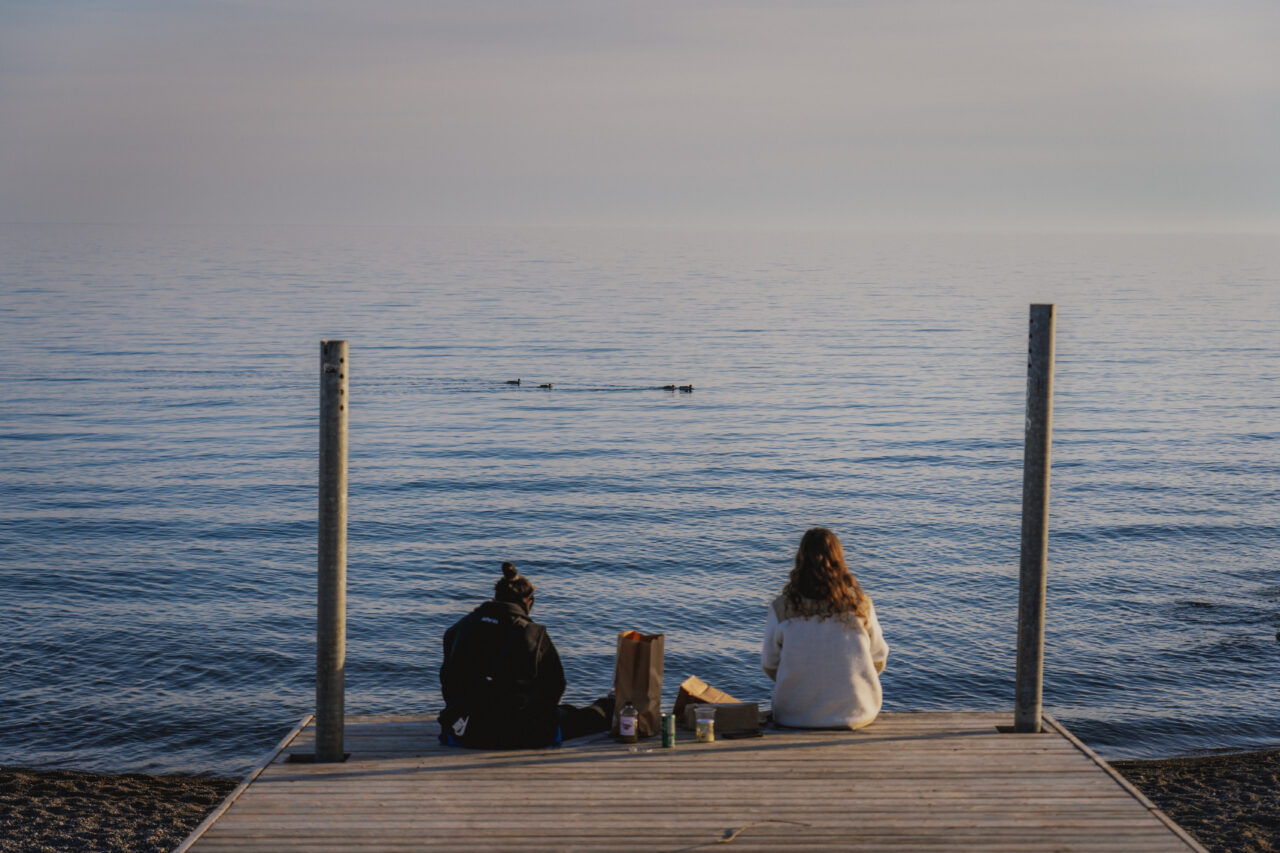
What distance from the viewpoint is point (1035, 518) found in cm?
786

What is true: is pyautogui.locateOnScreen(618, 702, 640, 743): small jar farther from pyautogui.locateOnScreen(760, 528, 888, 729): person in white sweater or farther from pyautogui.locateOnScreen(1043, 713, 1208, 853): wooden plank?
pyautogui.locateOnScreen(1043, 713, 1208, 853): wooden plank

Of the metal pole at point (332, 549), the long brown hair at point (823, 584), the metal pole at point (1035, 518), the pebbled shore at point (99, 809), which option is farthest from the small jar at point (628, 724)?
the pebbled shore at point (99, 809)

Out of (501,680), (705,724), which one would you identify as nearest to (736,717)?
(705,724)

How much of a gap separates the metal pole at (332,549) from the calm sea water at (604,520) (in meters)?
6.91

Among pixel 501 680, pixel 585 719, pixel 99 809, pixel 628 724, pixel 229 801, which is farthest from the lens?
pixel 99 809

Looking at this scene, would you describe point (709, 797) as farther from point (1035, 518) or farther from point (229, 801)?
point (1035, 518)

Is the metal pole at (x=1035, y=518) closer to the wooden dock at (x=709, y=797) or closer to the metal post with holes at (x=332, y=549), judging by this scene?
the wooden dock at (x=709, y=797)

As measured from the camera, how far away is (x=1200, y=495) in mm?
30219

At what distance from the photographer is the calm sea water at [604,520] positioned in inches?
638

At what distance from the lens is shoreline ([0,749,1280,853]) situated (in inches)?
401

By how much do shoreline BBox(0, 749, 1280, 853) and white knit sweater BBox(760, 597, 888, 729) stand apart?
420 cm

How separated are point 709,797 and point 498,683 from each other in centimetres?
158

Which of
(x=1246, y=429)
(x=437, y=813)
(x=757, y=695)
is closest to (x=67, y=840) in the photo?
(x=437, y=813)

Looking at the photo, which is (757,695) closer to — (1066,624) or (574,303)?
(1066,624)
